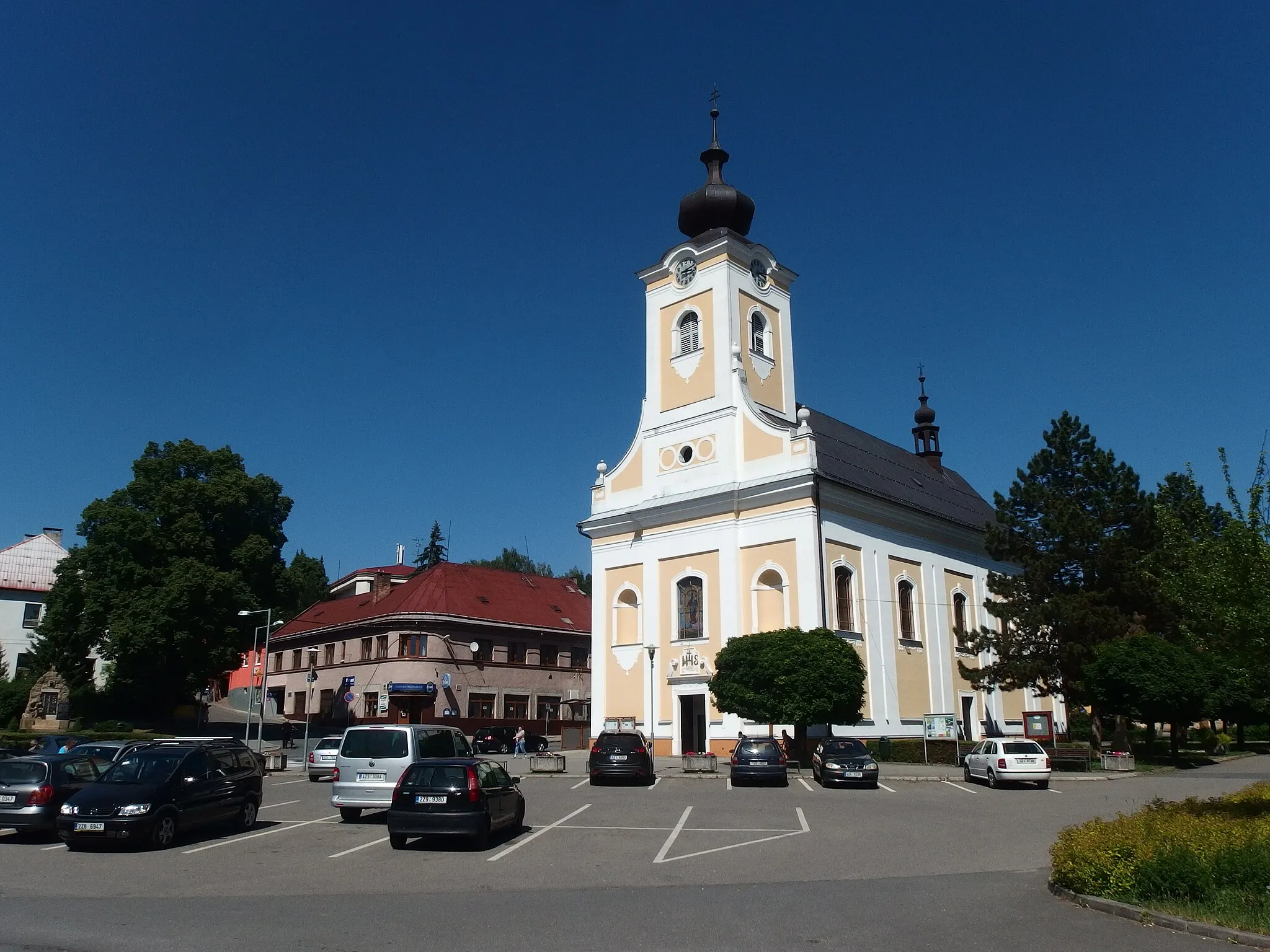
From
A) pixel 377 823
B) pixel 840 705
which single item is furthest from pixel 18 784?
pixel 840 705

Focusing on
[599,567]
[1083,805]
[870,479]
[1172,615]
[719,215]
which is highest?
[719,215]

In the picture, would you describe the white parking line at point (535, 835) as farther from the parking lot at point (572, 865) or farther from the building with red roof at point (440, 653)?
the building with red roof at point (440, 653)

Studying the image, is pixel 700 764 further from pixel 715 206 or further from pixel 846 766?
pixel 715 206

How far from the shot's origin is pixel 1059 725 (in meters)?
53.3

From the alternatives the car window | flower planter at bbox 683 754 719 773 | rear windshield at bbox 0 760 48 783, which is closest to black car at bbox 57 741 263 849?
Result: rear windshield at bbox 0 760 48 783

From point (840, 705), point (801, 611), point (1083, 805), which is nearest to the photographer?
point (1083, 805)

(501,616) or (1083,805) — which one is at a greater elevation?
(501,616)

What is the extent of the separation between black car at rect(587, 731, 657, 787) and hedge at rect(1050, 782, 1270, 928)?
56.4 feet

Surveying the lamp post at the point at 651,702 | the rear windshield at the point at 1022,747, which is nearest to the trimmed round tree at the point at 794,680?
the rear windshield at the point at 1022,747

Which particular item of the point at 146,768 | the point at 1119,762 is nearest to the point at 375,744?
the point at 146,768

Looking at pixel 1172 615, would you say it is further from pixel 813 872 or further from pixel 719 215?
pixel 813 872

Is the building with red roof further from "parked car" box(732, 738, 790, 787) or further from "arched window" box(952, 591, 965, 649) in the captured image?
"parked car" box(732, 738, 790, 787)

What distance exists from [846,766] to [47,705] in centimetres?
4736

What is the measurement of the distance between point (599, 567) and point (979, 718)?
18.7m
